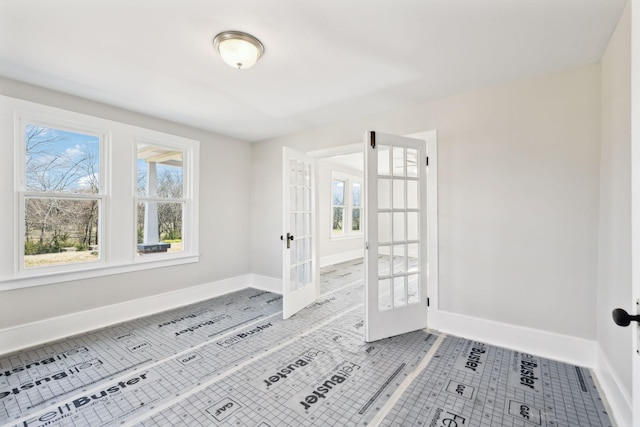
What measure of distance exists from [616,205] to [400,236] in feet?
5.21

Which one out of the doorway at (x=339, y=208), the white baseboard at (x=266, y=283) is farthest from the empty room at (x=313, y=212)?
the doorway at (x=339, y=208)

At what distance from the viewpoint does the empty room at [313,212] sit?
173cm

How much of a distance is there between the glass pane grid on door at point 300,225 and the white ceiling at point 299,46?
0.94 metres

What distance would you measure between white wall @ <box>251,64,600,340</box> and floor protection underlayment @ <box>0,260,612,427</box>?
474 mm

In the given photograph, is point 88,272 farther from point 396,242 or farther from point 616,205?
point 616,205

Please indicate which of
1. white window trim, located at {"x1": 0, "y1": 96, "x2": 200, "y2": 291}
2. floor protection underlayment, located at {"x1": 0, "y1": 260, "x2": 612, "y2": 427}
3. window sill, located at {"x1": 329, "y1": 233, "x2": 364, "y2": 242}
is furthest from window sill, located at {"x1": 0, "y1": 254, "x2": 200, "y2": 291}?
window sill, located at {"x1": 329, "y1": 233, "x2": 364, "y2": 242}

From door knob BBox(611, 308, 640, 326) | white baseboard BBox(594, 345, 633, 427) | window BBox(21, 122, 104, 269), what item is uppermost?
window BBox(21, 122, 104, 269)

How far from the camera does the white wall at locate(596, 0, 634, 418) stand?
164cm

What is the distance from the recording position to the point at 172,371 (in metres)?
2.21

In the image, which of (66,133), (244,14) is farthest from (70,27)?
(66,133)

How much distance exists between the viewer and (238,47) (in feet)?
6.21

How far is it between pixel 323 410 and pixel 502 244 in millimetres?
A: 2100

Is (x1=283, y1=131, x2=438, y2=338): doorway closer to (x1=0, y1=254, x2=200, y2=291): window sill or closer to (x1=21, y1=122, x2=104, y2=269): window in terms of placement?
(x1=0, y1=254, x2=200, y2=291): window sill

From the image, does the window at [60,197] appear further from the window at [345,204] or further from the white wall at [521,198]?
the window at [345,204]
